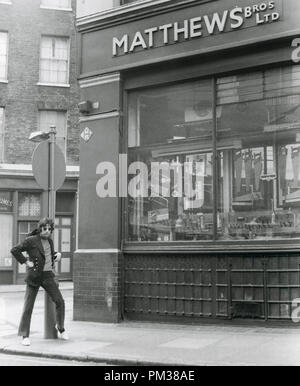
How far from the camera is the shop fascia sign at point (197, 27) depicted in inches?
389

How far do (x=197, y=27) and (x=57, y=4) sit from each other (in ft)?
52.7

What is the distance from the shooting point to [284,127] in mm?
10031

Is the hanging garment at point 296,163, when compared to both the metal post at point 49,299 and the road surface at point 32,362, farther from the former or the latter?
the road surface at point 32,362

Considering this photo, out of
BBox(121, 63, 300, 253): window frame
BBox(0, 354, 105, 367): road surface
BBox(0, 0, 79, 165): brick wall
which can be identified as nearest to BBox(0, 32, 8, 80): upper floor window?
BBox(0, 0, 79, 165): brick wall

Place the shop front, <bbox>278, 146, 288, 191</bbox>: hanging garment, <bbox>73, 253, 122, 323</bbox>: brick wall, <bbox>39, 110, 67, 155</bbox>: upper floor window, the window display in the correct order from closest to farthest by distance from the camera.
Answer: the shop front → <bbox>278, 146, 288, 191</bbox>: hanging garment → <bbox>73, 253, 122, 323</bbox>: brick wall → the window display → <bbox>39, 110, 67, 155</bbox>: upper floor window

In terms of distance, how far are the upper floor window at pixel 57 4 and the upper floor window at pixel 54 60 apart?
52.8 inches

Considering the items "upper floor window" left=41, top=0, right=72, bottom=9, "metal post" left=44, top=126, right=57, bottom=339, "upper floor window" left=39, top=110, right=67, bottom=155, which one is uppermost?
"upper floor window" left=41, top=0, right=72, bottom=9

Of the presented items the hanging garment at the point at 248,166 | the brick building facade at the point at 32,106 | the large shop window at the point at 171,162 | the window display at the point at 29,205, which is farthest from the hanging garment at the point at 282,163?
the window display at the point at 29,205

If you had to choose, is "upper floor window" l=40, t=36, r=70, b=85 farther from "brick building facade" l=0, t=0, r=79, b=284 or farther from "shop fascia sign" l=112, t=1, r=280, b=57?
"shop fascia sign" l=112, t=1, r=280, b=57

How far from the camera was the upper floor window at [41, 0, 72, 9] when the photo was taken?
24938 mm

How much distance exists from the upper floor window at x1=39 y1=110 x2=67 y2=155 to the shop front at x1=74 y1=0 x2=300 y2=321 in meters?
12.8

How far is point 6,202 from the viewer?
2388cm

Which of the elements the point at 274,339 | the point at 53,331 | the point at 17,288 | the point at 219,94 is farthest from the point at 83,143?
the point at 17,288

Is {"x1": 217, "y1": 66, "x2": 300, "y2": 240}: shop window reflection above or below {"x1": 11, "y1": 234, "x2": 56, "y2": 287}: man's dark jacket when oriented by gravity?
above
